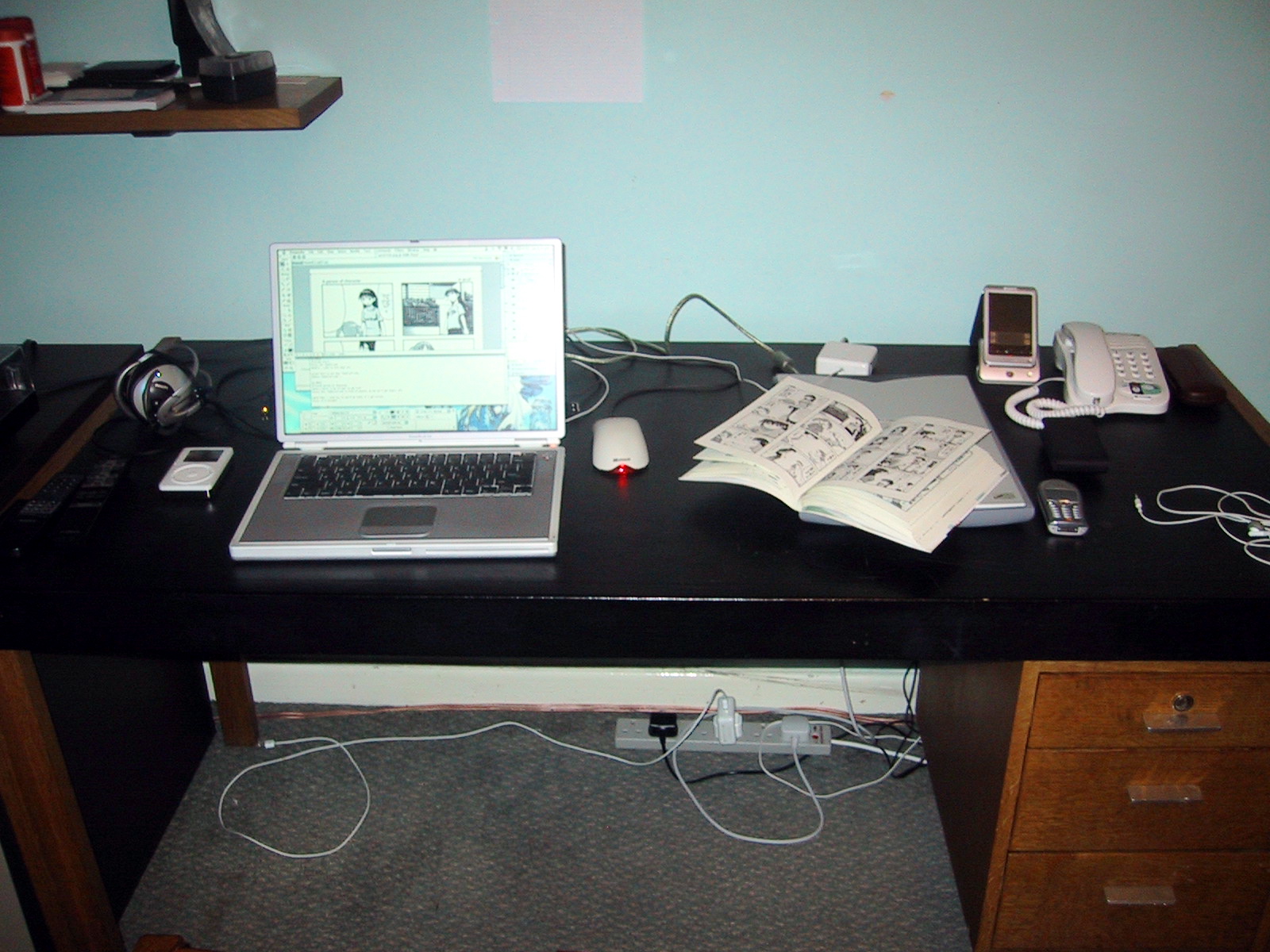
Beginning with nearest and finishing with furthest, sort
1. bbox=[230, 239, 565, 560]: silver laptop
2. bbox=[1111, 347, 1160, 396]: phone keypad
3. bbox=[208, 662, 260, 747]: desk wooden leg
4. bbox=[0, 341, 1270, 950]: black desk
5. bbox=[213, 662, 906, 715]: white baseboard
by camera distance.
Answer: bbox=[0, 341, 1270, 950]: black desk → bbox=[230, 239, 565, 560]: silver laptop → bbox=[1111, 347, 1160, 396]: phone keypad → bbox=[208, 662, 260, 747]: desk wooden leg → bbox=[213, 662, 906, 715]: white baseboard

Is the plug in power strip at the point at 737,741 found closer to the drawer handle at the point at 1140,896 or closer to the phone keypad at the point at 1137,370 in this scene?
the drawer handle at the point at 1140,896

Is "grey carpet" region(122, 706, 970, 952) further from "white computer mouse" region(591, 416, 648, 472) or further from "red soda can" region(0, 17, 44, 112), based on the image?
"red soda can" region(0, 17, 44, 112)

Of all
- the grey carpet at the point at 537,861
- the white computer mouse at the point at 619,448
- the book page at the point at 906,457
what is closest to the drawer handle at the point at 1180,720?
the book page at the point at 906,457

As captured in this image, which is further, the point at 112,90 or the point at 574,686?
the point at 574,686

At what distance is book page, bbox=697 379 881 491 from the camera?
49.8 inches

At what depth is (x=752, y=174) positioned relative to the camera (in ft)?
5.26


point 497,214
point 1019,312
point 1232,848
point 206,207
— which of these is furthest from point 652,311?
point 1232,848

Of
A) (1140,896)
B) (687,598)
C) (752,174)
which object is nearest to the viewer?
(687,598)

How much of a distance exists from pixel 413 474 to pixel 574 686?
0.77 metres

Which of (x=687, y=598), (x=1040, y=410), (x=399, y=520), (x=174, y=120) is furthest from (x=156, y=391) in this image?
(x=1040, y=410)

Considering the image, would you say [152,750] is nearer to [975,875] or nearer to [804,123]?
[975,875]

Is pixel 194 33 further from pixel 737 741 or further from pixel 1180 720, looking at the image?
pixel 1180 720

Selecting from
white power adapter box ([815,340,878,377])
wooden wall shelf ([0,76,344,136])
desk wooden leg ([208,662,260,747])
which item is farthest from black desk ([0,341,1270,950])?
desk wooden leg ([208,662,260,747])

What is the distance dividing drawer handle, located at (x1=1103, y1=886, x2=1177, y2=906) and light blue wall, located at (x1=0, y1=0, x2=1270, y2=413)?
828mm
